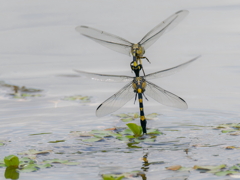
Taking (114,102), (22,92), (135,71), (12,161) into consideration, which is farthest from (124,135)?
(22,92)

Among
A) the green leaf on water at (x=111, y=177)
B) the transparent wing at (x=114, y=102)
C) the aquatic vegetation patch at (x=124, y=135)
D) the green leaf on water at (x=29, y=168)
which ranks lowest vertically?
the green leaf on water at (x=111, y=177)

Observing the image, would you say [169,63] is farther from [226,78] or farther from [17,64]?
[17,64]

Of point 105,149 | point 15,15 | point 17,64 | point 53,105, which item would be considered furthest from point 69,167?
point 15,15

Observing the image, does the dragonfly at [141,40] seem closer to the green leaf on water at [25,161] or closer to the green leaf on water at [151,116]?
the green leaf on water at [151,116]

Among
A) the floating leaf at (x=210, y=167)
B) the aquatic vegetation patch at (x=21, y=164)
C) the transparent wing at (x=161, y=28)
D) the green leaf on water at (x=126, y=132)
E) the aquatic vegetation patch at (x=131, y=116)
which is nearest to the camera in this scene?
the floating leaf at (x=210, y=167)

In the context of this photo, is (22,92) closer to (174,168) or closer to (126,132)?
(126,132)

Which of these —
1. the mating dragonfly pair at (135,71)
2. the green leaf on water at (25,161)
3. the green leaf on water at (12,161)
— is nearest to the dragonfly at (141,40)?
the mating dragonfly pair at (135,71)

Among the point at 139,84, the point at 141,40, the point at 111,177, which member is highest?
the point at 141,40

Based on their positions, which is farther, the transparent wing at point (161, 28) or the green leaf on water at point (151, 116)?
the green leaf on water at point (151, 116)
